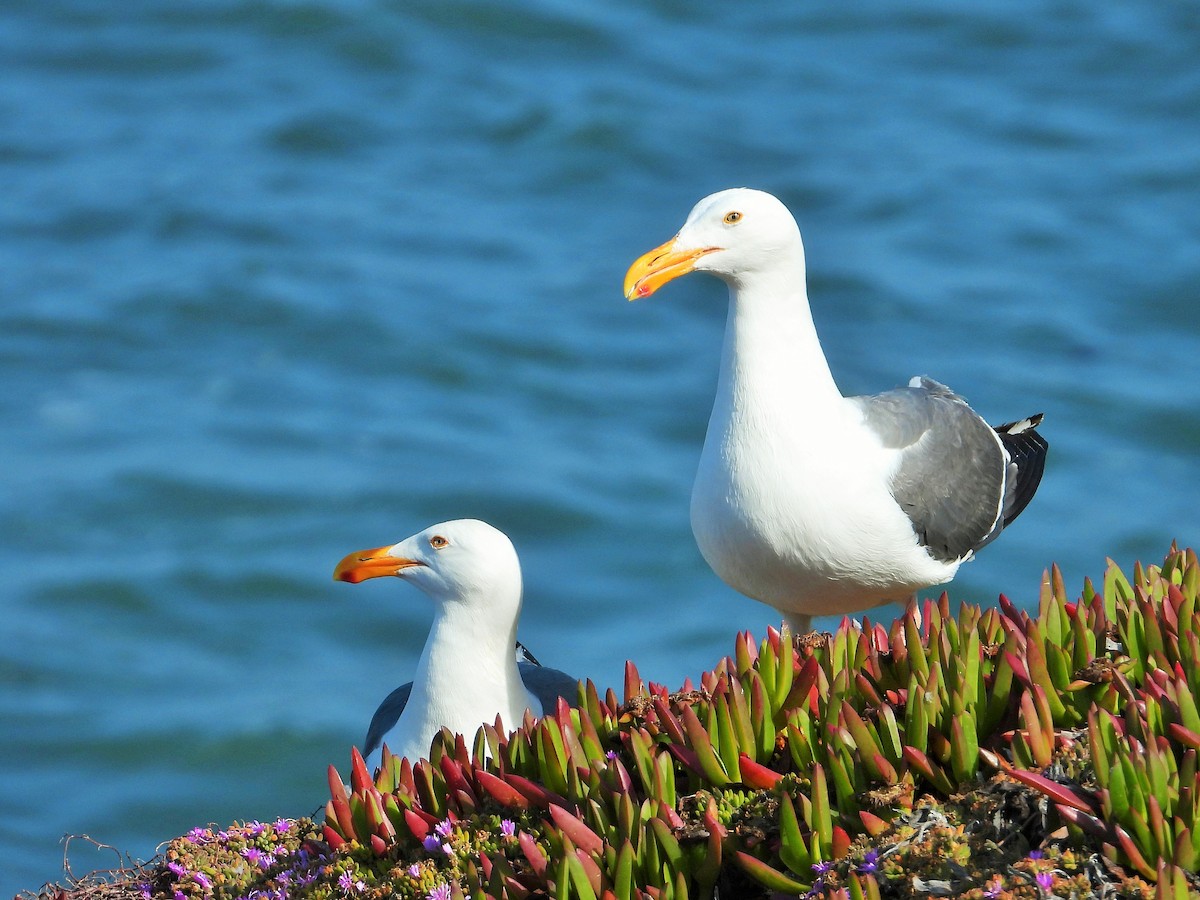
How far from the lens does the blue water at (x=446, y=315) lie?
11898 millimetres

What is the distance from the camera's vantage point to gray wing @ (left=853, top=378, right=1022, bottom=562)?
5.82 metres

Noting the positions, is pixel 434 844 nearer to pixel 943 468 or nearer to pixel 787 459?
pixel 787 459

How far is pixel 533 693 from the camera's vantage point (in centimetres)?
591

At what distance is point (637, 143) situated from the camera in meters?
16.4

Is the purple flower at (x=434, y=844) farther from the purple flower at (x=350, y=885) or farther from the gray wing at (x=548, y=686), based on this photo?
the gray wing at (x=548, y=686)

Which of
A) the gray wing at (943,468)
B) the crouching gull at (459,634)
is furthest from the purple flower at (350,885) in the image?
the gray wing at (943,468)

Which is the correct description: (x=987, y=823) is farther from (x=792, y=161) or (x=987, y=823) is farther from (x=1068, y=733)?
(x=792, y=161)

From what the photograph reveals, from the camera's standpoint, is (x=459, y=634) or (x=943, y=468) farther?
(x=943, y=468)

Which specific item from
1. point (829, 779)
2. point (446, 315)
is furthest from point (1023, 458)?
point (446, 315)

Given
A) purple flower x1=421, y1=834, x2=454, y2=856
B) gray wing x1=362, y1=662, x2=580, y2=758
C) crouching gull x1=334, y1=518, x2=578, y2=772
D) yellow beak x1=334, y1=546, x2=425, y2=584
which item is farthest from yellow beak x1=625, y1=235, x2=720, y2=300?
purple flower x1=421, y1=834, x2=454, y2=856

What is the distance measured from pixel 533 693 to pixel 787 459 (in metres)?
1.25

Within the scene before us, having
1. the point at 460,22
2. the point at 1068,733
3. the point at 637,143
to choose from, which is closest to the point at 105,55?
the point at 460,22

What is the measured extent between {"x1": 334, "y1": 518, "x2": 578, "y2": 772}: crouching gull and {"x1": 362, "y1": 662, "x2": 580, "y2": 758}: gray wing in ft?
0.07

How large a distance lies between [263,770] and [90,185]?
7.19m
